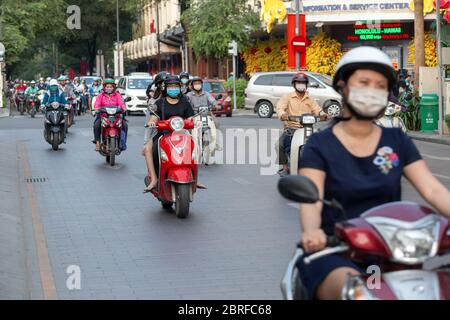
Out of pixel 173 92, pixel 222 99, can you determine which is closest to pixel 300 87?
pixel 173 92

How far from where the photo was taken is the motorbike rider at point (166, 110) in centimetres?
1291

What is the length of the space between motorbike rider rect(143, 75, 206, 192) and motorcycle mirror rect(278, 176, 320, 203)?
8590 mm

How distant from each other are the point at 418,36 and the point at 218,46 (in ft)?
67.9

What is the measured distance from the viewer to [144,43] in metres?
87.4

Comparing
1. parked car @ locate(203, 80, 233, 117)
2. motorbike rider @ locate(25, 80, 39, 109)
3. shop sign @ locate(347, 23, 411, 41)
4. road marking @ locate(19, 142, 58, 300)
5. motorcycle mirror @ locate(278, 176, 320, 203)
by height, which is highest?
shop sign @ locate(347, 23, 411, 41)

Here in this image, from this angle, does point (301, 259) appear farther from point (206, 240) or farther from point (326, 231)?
point (206, 240)

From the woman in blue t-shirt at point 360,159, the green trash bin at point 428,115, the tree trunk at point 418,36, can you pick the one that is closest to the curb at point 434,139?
the green trash bin at point 428,115

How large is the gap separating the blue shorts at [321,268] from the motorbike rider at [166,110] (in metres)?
8.51

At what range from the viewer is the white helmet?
4648mm


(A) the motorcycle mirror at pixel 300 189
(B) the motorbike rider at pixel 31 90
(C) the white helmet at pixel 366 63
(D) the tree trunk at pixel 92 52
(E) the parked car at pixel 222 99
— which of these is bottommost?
(A) the motorcycle mirror at pixel 300 189

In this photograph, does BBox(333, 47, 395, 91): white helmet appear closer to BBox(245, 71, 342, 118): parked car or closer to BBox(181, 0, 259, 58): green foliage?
BBox(245, 71, 342, 118): parked car

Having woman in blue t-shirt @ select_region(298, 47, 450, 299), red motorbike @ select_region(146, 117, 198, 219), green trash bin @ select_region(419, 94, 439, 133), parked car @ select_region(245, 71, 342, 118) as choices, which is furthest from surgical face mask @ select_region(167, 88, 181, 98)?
parked car @ select_region(245, 71, 342, 118)

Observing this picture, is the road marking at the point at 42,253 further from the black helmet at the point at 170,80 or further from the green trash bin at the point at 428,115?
the green trash bin at the point at 428,115
